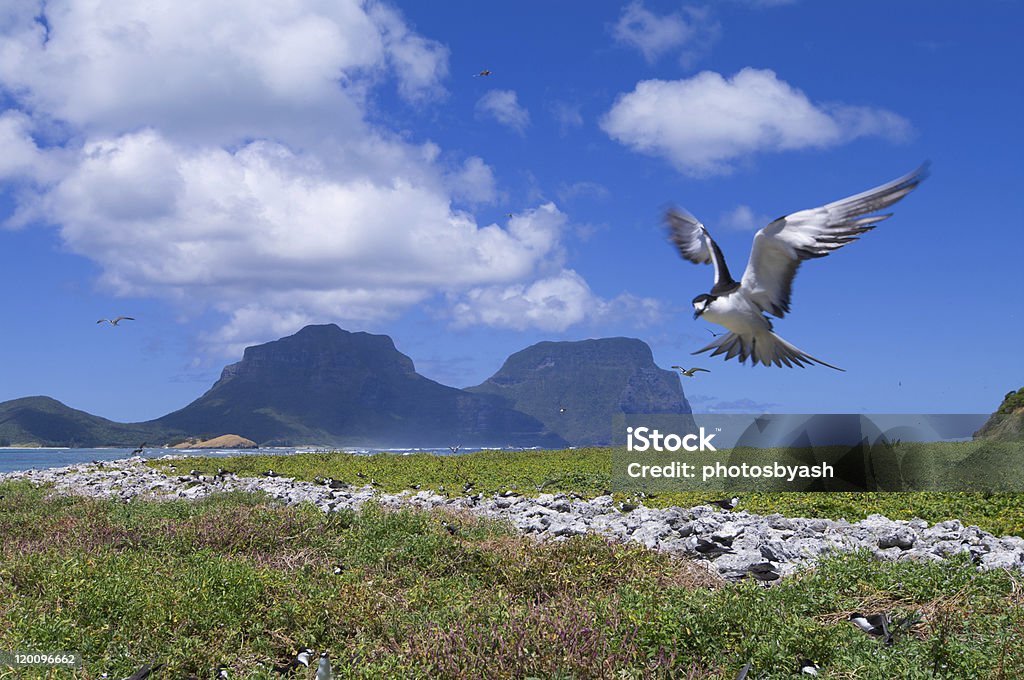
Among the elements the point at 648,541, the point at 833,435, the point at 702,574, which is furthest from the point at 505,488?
the point at 702,574

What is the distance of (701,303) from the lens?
27.6 ft

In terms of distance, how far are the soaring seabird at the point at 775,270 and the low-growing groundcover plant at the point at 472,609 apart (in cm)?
238

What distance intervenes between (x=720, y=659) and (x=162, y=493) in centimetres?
1489

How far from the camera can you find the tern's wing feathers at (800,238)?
7516 mm

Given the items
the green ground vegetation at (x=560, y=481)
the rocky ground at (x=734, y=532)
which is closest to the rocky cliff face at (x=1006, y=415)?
the green ground vegetation at (x=560, y=481)

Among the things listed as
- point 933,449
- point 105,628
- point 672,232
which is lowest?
point 105,628

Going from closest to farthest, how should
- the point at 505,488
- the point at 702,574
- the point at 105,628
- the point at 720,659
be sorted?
1. the point at 720,659
2. the point at 105,628
3. the point at 702,574
4. the point at 505,488

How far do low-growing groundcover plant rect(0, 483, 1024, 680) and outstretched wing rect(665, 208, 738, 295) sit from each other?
3.13 m

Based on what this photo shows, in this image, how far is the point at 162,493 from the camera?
56.8 feet

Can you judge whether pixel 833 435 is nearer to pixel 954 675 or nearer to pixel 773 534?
pixel 773 534

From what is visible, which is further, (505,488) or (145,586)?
(505,488)

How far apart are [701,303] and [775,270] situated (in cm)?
81

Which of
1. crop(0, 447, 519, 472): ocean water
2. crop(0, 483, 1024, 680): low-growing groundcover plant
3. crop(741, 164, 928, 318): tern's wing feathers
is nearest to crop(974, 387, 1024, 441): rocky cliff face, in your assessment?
crop(0, 447, 519, 472): ocean water

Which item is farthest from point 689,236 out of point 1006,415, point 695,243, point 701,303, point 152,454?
Result: point 152,454
